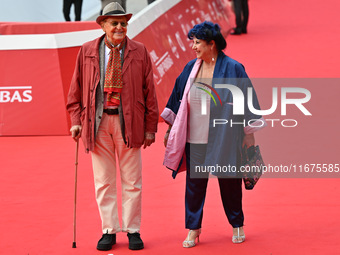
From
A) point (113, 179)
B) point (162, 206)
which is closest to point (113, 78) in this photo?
point (113, 179)

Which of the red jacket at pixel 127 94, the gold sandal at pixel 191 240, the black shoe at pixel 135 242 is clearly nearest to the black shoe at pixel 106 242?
the black shoe at pixel 135 242

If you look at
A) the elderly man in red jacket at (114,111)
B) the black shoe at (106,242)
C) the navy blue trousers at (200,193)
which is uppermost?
the elderly man in red jacket at (114,111)

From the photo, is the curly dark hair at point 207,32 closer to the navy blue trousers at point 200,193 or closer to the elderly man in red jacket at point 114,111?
the elderly man in red jacket at point 114,111

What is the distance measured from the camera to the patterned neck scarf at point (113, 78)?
5379mm

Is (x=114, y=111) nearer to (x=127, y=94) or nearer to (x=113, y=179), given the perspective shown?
(x=127, y=94)

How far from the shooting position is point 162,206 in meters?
6.68

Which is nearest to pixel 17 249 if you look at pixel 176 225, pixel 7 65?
pixel 176 225

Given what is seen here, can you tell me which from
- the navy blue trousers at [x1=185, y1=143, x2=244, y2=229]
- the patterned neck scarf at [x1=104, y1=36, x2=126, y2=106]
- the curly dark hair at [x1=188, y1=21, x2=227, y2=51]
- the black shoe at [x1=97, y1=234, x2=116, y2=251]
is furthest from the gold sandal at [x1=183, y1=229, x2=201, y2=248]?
the curly dark hair at [x1=188, y1=21, x2=227, y2=51]

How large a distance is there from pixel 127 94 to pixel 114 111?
0.56 ft

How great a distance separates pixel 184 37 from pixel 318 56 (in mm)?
2801

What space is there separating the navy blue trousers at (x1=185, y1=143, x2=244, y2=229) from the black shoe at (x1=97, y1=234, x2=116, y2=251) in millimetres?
610

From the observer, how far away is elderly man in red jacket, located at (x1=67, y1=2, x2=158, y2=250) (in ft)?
17.7

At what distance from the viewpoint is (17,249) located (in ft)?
18.1

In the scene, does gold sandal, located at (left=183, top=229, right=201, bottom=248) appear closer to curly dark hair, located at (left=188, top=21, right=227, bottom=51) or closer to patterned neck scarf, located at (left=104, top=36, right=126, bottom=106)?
patterned neck scarf, located at (left=104, top=36, right=126, bottom=106)
